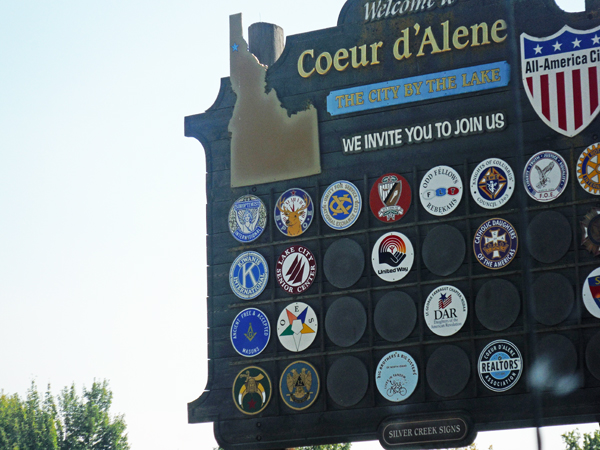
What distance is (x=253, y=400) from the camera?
39.9ft

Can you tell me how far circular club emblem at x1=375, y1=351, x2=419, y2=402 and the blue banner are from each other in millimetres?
3328

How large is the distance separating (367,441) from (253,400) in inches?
63.2

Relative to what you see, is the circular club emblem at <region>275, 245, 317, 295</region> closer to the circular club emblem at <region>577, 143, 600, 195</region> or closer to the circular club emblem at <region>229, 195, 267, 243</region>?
the circular club emblem at <region>229, 195, 267, 243</region>

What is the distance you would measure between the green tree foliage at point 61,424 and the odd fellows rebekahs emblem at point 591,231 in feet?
86.6

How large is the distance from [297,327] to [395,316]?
4.35 ft

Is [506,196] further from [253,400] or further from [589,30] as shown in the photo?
[253,400]

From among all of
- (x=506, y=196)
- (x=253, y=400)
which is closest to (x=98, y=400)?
(x=253, y=400)

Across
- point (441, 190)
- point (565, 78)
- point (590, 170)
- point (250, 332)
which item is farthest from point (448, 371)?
point (565, 78)

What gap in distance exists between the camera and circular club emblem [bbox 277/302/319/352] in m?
12.0

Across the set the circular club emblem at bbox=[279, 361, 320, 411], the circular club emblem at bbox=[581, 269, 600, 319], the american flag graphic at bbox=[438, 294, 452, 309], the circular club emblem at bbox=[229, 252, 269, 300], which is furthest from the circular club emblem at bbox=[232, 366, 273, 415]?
the circular club emblem at bbox=[581, 269, 600, 319]

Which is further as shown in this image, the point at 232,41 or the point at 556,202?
the point at 232,41

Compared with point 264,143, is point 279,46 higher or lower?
higher

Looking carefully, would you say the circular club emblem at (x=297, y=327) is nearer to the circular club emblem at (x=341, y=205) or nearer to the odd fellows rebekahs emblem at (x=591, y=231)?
the circular club emblem at (x=341, y=205)

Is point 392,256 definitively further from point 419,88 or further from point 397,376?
point 419,88
